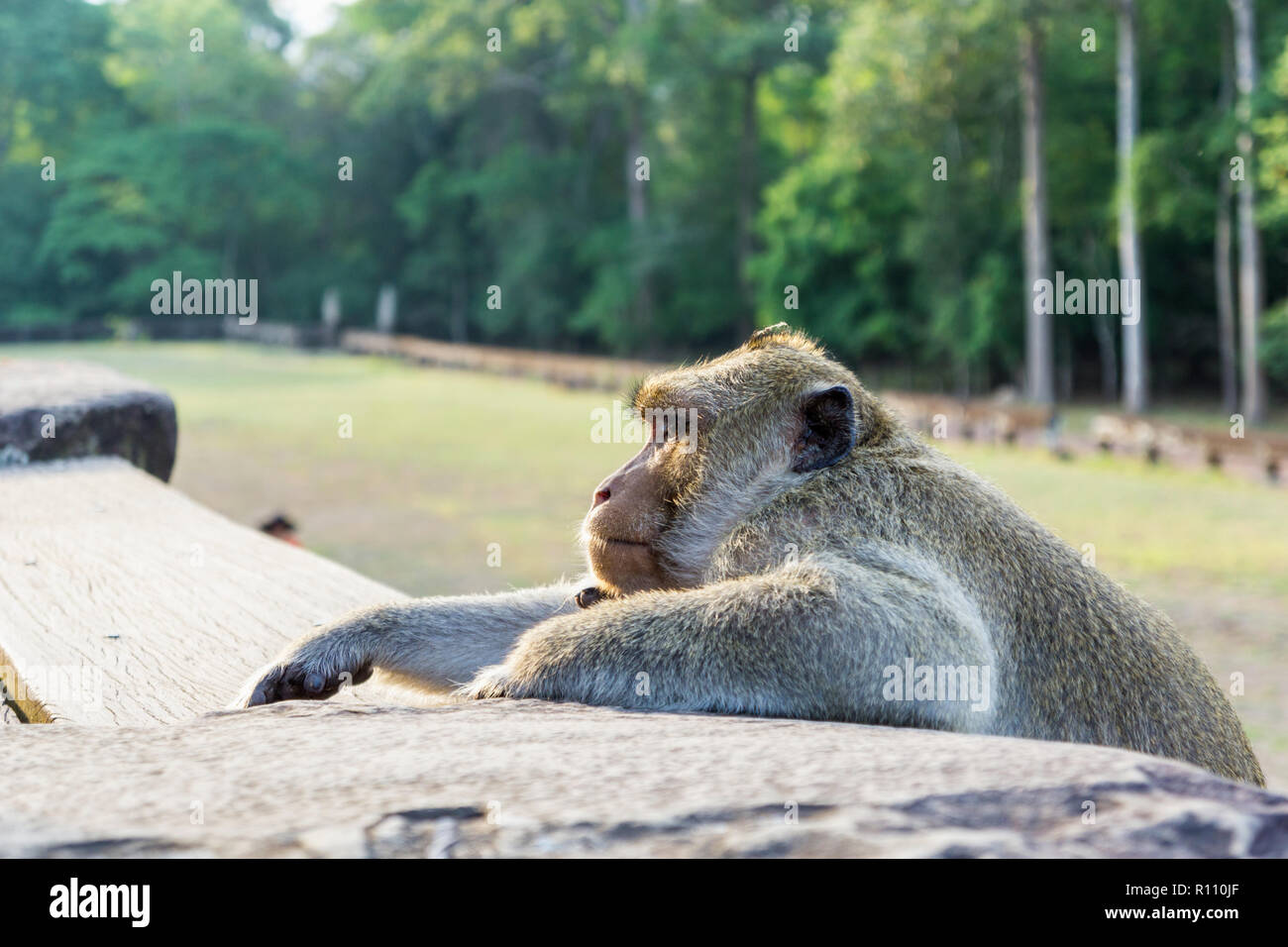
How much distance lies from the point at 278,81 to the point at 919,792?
68364mm

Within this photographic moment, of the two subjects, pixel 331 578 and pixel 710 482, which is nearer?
pixel 710 482

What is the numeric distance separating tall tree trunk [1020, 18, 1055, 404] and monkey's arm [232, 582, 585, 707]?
93.2 ft

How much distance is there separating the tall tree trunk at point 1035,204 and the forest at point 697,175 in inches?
3.5

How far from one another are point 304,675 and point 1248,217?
27.8m

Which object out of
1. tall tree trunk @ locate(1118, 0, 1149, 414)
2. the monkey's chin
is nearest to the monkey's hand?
the monkey's chin

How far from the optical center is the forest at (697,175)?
30.2m

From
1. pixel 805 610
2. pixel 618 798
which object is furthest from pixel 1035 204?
pixel 618 798

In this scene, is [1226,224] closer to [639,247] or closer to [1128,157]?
[1128,157]

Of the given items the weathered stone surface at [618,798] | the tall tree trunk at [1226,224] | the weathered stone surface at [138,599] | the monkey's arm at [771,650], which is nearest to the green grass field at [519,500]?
the weathered stone surface at [138,599]

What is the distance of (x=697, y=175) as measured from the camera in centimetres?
4653

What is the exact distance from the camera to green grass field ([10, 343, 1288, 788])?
11250 mm
